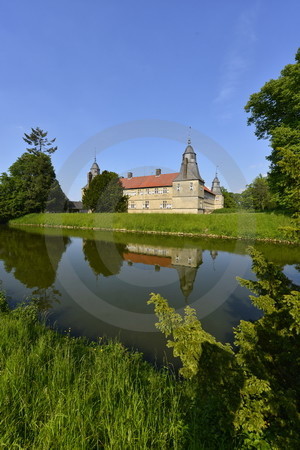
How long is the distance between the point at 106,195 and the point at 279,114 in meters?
30.9

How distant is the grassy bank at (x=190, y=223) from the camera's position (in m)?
24.2

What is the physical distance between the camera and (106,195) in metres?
42.5

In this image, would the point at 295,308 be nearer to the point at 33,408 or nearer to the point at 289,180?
the point at 289,180

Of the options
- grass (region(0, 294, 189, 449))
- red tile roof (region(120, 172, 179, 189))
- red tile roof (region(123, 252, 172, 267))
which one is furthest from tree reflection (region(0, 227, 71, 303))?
red tile roof (region(120, 172, 179, 189))

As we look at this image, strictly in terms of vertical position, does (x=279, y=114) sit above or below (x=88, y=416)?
above

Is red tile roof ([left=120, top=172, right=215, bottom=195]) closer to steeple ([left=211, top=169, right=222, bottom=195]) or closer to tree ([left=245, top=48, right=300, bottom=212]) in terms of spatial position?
steeple ([left=211, top=169, right=222, bottom=195])

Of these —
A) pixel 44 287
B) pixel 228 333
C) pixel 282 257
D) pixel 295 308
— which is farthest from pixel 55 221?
pixel 295 308

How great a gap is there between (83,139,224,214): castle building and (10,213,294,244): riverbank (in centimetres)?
1733

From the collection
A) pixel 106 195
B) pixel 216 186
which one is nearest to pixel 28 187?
pixel 106 195

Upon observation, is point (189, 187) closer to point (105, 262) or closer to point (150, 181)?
point (150, 181)

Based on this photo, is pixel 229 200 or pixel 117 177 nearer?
pixel 117 177

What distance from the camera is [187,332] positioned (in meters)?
2.89

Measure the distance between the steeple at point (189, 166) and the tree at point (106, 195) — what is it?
15.2 metres

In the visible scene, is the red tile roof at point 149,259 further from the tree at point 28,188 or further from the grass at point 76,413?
the tree at point 28,188
